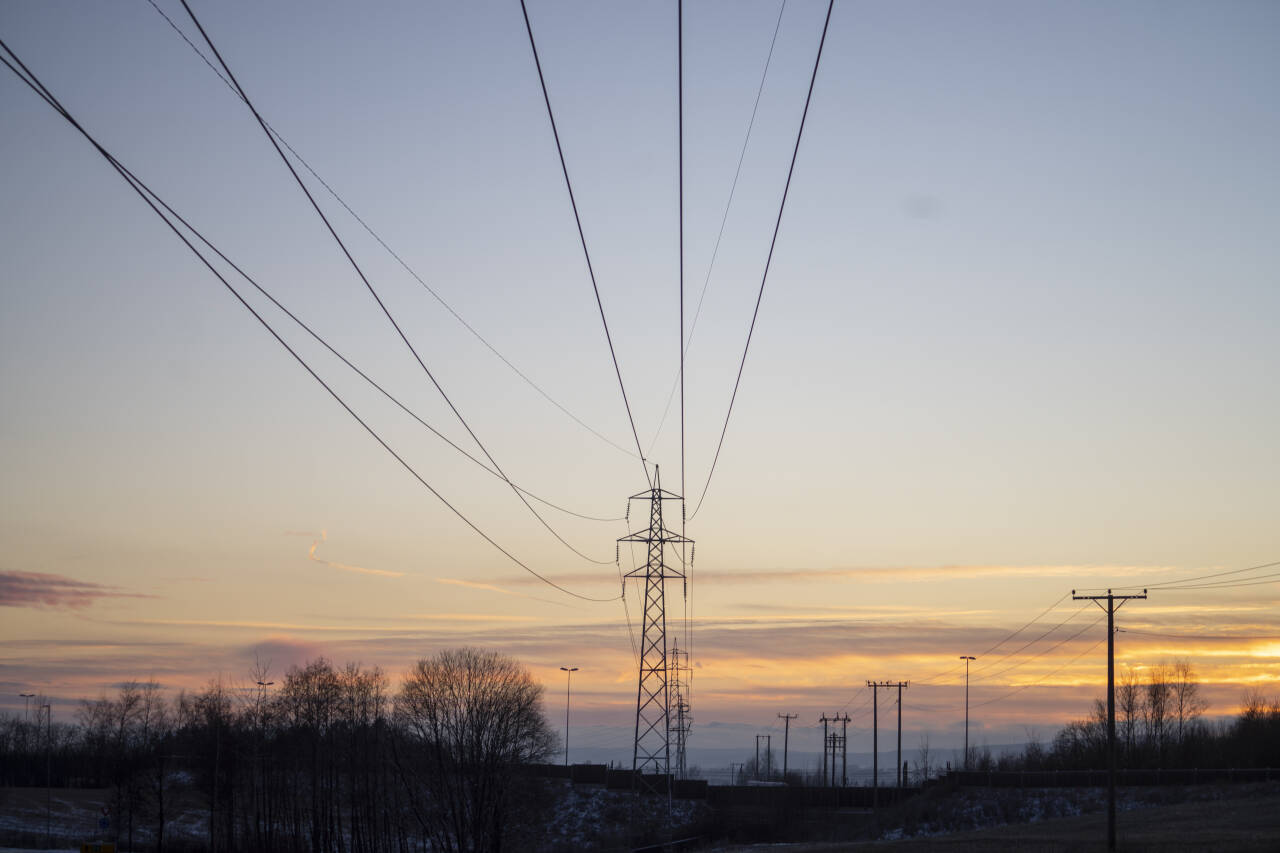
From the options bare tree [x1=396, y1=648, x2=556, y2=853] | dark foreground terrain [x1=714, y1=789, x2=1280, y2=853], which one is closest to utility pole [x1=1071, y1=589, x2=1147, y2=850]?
dark foreground terrain [x1=714, y1=789, x2=1280, y2=853]

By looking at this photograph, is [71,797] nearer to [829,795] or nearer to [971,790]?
[829,795]

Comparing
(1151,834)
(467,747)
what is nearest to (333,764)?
(467,747)

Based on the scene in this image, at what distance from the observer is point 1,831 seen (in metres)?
87.9

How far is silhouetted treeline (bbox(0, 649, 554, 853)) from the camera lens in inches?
3219

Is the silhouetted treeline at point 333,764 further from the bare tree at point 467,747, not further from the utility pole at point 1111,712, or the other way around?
the utility pole at point 1111,712

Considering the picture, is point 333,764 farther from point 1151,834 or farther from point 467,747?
point 1151,834

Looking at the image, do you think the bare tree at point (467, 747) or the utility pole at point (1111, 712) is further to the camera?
the bare tree at point (467, 747)

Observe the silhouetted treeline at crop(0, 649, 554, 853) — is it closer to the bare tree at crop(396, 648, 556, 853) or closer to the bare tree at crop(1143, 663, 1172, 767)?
the bare tree at crop(396, 648, 556, 853)

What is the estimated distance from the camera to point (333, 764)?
9900cm

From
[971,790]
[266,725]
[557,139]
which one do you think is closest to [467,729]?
[266,725]

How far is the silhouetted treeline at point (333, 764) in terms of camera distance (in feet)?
268

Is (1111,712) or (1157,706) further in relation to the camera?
(1157,706)

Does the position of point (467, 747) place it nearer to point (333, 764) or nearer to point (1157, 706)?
point (333, 764)

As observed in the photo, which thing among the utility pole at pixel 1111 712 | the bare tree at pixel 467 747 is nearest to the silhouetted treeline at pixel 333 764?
the bare tree at pixel 467 747
